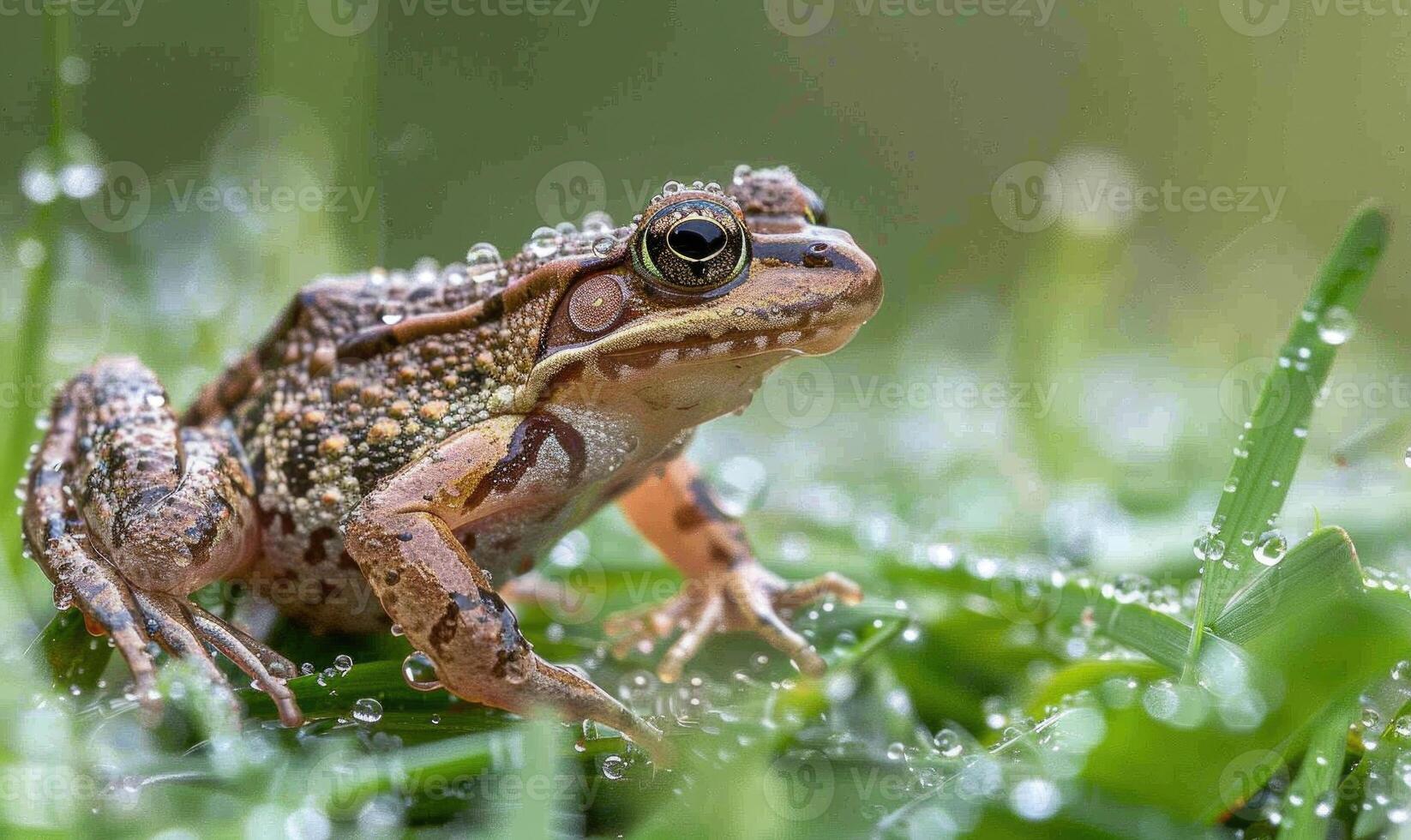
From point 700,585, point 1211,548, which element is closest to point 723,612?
point 700,585

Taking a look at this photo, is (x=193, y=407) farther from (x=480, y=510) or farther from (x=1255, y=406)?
(x=1255, y=406)

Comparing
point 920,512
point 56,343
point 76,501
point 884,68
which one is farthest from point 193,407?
point 884,68

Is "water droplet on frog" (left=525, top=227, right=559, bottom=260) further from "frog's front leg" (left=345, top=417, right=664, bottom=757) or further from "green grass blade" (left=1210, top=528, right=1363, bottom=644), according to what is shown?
"green grass blade" (left=1210, top=528, right=1363, bottom=644)

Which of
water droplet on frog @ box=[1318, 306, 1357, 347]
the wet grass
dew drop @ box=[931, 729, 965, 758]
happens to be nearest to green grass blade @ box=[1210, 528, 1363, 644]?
the wet grass

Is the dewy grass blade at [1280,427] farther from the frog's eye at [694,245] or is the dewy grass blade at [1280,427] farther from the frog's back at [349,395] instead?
the frog's back at [349,395]

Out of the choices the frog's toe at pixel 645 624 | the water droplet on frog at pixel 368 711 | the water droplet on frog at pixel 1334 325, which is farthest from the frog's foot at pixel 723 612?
the water droplet on frog at pixel 1334 325

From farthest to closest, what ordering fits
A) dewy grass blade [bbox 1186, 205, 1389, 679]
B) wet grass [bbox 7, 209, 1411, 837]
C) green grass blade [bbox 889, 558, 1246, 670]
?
green grass blade [bbox 889, 558, 1246, 670]
dewy grass blade [bbox 1186, 205, 1389, 679]
wet grass [bbox 7, 209, 1411, 837]

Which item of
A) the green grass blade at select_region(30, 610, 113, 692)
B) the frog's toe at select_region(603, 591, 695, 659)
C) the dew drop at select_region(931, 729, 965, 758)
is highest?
the green grass blade at select_region(30, 610, 113, 692)
